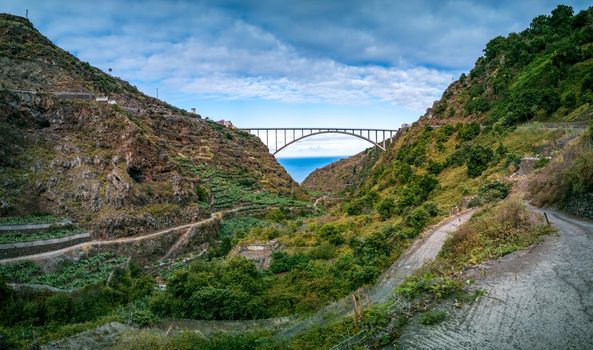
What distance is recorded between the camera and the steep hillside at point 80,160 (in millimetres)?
33812

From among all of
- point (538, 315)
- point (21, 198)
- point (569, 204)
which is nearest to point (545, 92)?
point (569, 204)

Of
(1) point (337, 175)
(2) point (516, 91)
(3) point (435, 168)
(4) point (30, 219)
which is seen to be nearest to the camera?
(4) point (30, 219)

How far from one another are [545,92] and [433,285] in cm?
3118

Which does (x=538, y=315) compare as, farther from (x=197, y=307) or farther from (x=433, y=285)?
(x=197, y=307)

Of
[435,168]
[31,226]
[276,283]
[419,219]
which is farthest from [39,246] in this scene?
[435,168]

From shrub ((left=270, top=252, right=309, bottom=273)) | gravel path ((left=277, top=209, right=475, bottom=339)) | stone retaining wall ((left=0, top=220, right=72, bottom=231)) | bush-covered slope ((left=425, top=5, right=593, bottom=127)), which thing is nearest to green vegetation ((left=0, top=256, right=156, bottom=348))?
stone retaining wall ((left=0, top=220, right=72, bottom=231))

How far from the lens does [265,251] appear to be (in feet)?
107

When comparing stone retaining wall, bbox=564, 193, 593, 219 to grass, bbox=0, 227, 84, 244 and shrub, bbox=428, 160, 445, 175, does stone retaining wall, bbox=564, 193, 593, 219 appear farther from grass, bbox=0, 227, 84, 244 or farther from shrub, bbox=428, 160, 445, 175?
grass, bbox=0, 227, 84, 244

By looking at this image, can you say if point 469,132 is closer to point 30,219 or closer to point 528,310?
point 528,310

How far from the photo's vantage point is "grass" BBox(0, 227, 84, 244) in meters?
27.2

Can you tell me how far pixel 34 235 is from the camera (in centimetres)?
2862

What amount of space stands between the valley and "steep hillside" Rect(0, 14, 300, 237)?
0.55ft

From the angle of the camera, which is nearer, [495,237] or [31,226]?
[495,237]

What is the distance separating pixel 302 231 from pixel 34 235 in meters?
20.2
